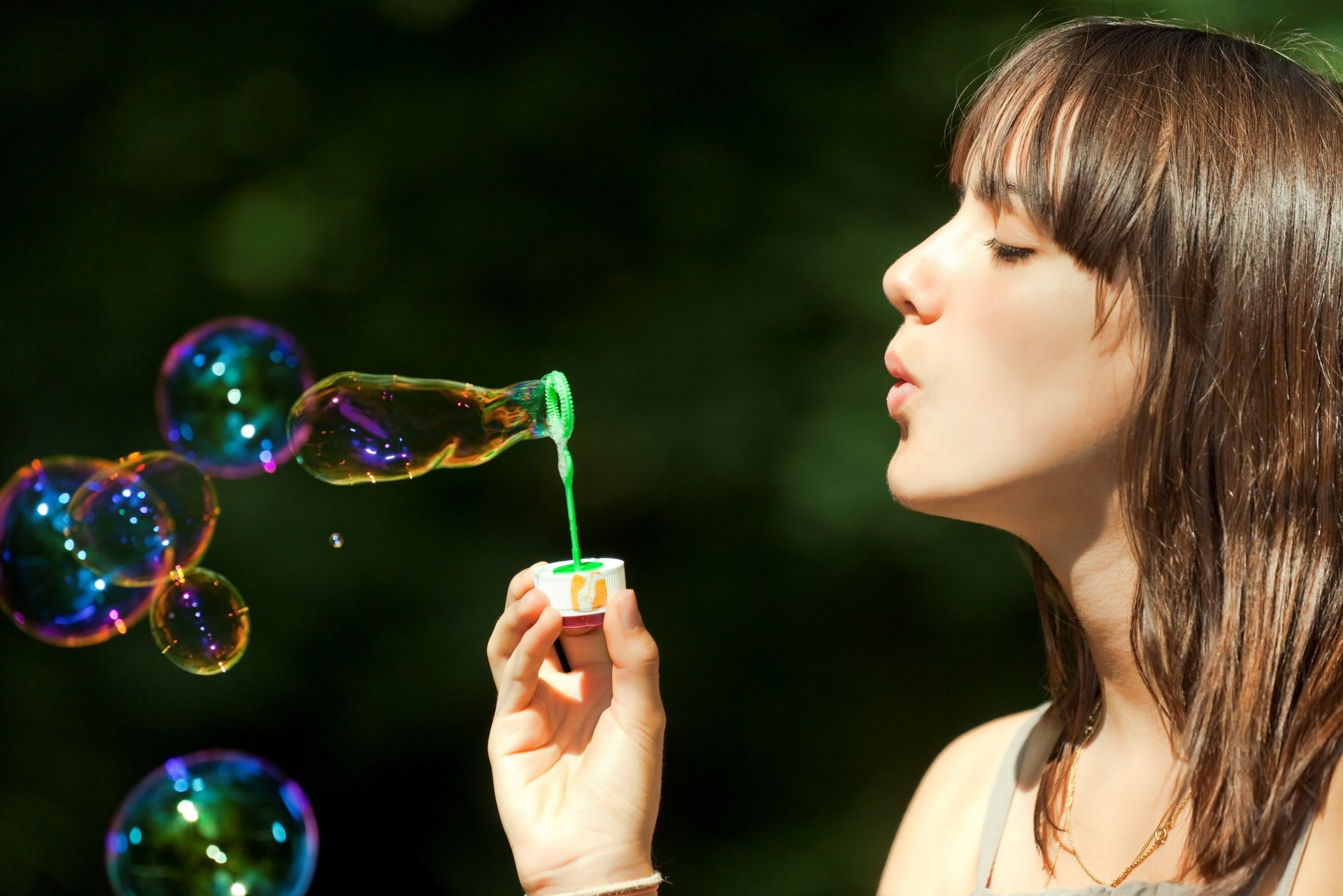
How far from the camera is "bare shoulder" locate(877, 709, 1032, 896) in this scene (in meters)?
1.49

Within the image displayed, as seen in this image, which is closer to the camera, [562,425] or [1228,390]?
[1228,390]

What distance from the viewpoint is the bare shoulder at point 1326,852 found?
1.16m

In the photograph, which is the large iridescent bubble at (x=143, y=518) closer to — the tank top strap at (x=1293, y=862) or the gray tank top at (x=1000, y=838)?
the gray tank top at (x=1000, y=838)

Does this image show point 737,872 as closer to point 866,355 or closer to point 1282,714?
point 866,355

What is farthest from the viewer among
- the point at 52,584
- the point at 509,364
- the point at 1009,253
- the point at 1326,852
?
the point at 509,364

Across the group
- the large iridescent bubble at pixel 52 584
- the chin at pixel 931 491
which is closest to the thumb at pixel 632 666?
the chin at pixel 931 491

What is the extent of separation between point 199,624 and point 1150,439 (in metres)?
1.41

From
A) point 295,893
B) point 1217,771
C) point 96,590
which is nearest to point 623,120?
point 96,590

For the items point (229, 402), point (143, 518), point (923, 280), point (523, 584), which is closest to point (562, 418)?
point (523, 584)

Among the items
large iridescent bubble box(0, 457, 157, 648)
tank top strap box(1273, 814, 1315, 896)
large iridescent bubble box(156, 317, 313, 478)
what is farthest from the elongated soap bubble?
tank top strap box(1273, 814, 1315, 896)

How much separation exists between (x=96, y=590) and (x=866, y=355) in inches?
62.2

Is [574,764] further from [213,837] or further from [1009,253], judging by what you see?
[1009,253]

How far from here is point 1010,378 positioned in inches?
49.0

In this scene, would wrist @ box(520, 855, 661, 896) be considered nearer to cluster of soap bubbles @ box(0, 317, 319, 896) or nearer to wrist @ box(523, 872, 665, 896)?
wrist @ box(523, 872, 665, 896)
